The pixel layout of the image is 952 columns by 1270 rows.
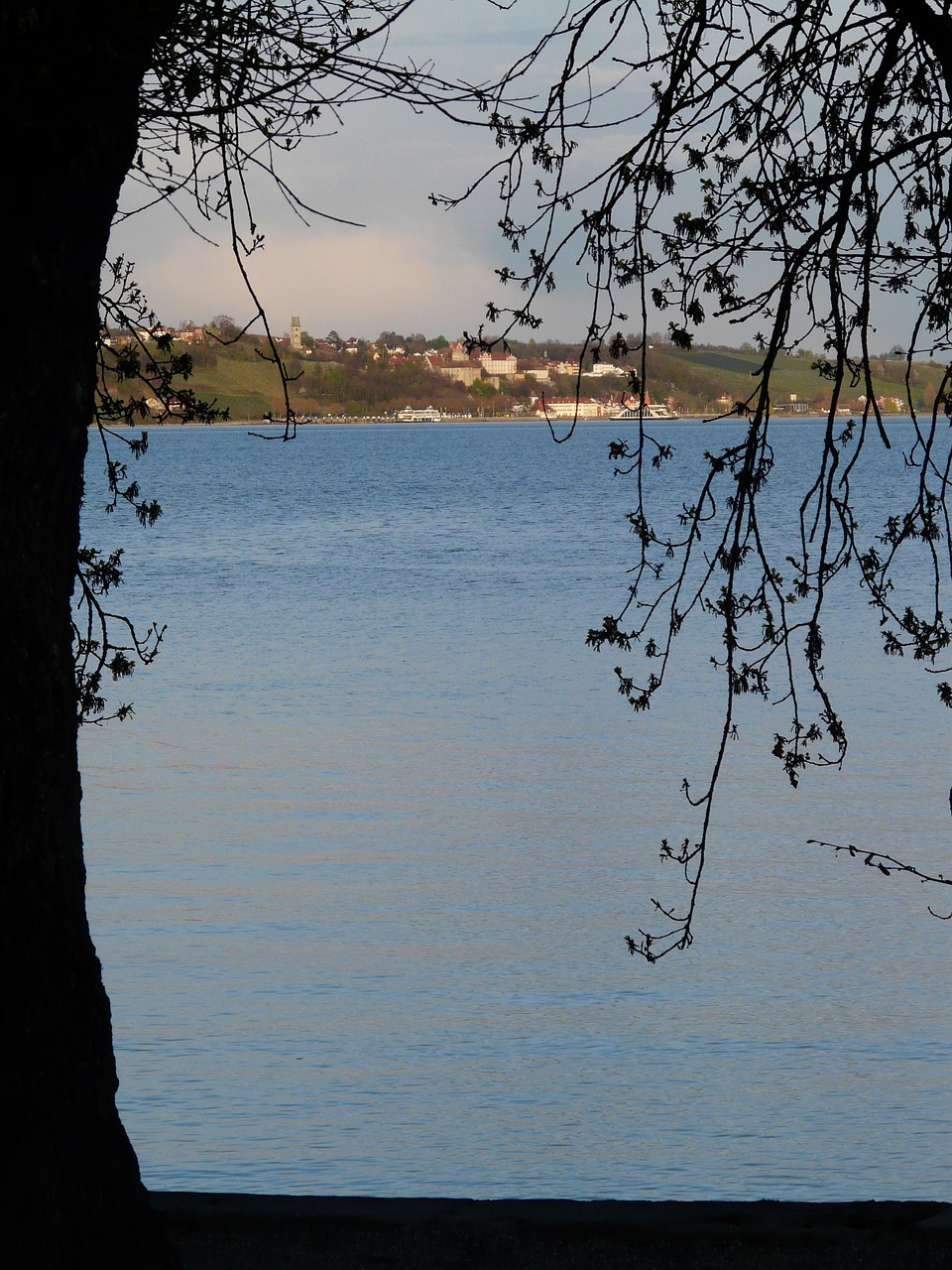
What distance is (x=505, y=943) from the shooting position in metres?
10.1

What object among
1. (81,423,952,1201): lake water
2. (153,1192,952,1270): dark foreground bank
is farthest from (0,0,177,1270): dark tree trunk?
(81,423,952,1201): lake water

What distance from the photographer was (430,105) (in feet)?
16.4

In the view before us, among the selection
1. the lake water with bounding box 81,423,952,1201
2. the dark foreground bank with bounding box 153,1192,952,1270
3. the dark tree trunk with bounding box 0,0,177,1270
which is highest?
the dark tree trunk with bounding box 0,0,177,1270

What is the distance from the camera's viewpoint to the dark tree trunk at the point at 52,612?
420 cm

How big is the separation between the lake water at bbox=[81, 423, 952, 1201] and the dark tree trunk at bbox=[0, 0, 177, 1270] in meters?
2.55

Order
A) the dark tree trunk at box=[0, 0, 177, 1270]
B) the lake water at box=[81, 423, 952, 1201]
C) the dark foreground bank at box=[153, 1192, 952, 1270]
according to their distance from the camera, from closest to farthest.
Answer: the dark tree trunk at box=[0, 0, 177, 1270]
the dark foreground bank at box=[153, 1192, 952, 1270]
the lake water at box=[81, 423, 952, 1201]

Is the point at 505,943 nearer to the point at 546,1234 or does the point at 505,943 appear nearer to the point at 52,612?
the point at 546,1234

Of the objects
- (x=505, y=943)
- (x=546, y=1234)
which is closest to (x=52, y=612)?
(x=546, y=1234)

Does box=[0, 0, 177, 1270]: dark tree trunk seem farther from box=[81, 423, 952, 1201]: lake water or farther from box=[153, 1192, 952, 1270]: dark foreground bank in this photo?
box=[81, 423, 952, 1201]: lake water

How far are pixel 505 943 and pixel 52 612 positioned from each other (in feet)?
20.4

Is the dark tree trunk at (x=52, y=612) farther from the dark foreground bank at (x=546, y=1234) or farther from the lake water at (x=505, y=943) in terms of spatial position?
the lake water at (x=505, y=943)

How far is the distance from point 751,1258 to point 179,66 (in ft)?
13.6

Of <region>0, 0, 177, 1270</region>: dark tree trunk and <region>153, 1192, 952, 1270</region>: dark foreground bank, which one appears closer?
<region>0, 0, 177, 1270</region>: dark tree trunk

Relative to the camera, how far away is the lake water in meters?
7.38
